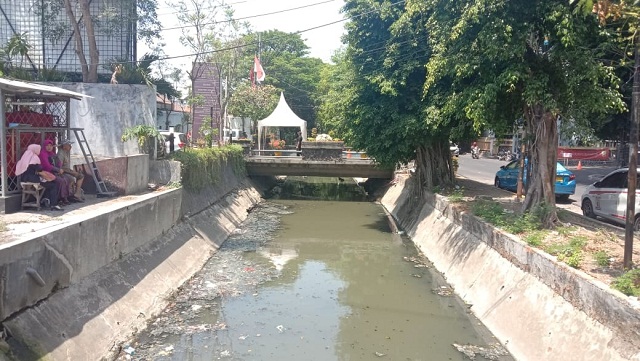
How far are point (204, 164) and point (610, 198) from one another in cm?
1264

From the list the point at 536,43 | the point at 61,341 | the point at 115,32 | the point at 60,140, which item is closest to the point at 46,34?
the point at 115,32

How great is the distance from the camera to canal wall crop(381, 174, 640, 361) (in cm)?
602

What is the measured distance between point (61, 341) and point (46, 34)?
1614 cm

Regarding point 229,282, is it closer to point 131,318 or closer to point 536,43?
point 131,318

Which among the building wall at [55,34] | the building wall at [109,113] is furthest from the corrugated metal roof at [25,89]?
the building wall at [55,34]

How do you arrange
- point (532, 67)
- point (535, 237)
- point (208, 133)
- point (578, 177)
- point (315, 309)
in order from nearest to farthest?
point (535, 237)
point (315, 309)
point (532, 67)
point (208, 133)
point (578, 177)

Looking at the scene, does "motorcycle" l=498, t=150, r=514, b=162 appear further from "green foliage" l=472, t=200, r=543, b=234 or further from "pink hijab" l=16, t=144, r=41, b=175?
"pink hijab" l=16, t=144, r=41, b=175

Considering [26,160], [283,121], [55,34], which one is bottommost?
[26,160]

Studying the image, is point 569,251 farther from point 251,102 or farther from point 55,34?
point 251,102

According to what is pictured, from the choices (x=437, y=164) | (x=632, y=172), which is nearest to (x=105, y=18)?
(x=437, y=164)

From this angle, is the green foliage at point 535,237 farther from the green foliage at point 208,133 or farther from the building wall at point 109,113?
the green foliage at point 208,133

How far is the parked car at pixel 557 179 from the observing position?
17.6 meters

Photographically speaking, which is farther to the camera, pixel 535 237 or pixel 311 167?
pixel 311 167

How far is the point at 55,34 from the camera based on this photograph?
1898cm
